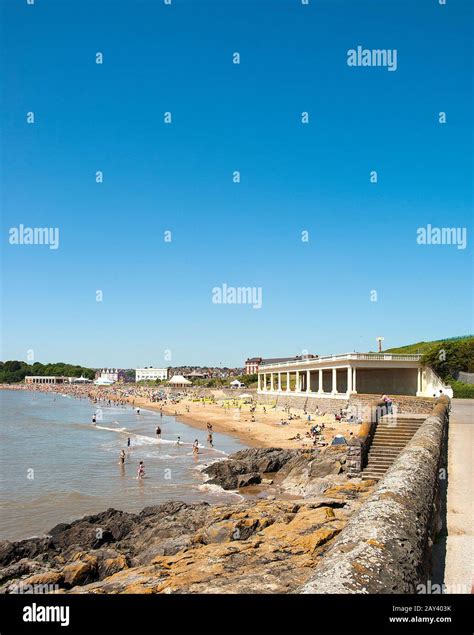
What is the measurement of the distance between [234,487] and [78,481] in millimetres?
9127

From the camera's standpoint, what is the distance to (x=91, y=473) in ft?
100

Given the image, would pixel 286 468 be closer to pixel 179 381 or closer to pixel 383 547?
pixel 383 547

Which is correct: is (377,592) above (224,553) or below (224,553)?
above

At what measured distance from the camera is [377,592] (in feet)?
14.5

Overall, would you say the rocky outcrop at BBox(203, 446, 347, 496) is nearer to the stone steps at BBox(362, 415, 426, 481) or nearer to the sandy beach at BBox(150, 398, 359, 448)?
the stone steps at BBox(362, 415, 426, 481)

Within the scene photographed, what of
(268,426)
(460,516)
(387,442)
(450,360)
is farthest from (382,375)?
(460,516)

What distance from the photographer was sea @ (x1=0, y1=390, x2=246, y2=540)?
22.4 metres

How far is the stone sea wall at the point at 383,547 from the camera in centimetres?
450

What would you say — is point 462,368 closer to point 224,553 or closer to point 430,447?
point 430,447

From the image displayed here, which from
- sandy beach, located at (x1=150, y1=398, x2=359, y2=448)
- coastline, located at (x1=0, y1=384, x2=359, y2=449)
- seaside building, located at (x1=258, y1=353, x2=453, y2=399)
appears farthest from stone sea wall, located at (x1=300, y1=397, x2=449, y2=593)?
seaside building, located at (x1=258, y1=353, x2=453, y2=399)

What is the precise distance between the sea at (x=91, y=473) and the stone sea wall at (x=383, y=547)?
16.3 m

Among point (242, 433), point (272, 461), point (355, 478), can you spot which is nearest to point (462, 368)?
point (242, 433)

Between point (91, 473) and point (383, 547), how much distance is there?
28302 mm

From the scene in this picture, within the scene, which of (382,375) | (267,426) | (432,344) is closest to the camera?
(267,426)
